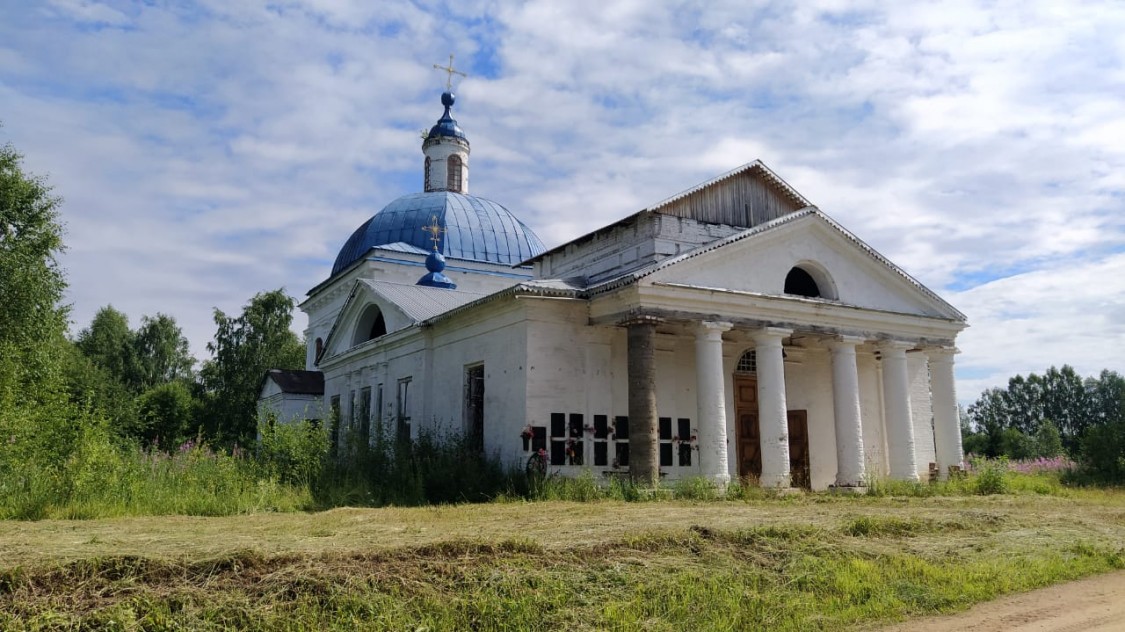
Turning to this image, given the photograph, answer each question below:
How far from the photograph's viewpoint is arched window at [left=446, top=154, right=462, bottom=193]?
34281mm

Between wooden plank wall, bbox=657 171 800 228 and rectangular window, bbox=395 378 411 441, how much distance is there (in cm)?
827

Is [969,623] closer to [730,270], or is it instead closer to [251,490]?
[251,490]

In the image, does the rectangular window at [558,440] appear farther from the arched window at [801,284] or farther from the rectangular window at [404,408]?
the arched window at [801,284]

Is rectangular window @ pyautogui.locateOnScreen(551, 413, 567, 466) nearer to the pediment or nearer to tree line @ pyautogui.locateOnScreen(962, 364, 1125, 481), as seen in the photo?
the pediment

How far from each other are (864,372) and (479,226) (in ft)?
51.1

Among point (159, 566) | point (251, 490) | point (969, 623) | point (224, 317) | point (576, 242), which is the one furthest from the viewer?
point (224, 317)

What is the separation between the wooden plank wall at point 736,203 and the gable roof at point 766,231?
136cm

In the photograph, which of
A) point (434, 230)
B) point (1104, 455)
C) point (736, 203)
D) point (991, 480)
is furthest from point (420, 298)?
point (1104, 455)

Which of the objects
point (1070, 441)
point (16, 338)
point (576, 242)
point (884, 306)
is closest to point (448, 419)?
point (576, 242)

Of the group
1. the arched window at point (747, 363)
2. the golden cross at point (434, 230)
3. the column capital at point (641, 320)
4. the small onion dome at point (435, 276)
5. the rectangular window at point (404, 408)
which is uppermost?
the golden cross at point (434, 230)

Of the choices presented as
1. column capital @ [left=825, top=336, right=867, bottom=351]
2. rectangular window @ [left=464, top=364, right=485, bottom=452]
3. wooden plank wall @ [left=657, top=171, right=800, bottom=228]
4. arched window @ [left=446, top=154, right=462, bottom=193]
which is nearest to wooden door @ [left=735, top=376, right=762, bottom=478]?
column capital @ [left=825, top=336, right=867, bottom=351]

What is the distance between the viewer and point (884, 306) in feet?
65.5

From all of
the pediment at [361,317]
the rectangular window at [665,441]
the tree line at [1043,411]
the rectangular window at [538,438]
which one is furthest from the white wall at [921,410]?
the tree line at [1043,411]

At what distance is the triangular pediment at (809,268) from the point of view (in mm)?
17172
